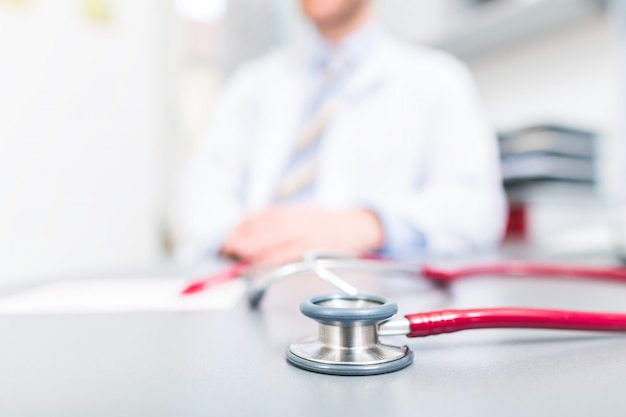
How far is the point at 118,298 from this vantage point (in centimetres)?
44

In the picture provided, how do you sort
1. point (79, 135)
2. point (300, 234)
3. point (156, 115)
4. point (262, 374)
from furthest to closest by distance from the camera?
point (156, 115), point (79, 135), point (300, 234), point (262, 374)

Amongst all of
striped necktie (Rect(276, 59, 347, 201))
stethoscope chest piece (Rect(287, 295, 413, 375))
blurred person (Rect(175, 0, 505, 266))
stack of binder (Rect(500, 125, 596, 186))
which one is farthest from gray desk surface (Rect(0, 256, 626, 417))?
stack of binder (Rect(500, 125, 596, 186))

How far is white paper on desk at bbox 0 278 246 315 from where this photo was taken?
0.39 m

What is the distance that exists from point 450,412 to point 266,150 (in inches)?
39.3

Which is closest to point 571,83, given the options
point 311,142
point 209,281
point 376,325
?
point 311,142

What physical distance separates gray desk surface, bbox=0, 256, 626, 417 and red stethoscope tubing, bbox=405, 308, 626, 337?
11 mm

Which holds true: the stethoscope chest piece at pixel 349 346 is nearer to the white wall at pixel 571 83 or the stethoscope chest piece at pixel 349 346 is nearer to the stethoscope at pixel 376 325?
the stethoscope at pixel 376 325

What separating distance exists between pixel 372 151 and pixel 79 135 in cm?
86

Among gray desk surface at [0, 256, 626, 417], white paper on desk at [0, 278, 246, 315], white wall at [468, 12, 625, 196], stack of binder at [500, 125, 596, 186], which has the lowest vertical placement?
white paper on desk at [0, 278, 246, 315]

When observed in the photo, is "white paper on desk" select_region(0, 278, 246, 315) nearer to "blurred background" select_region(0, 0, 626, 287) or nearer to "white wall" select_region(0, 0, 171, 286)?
"blurred background" select_region(0, 0, 626, 287)

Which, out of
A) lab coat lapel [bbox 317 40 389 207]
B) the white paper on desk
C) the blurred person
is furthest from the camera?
lab coat lapel [bbox 317 40 389 207]

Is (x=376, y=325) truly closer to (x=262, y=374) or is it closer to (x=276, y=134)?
(x=262, y=374)

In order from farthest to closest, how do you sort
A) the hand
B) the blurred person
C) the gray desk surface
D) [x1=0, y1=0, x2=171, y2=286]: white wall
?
[x1=0, y1=0, x2=171, y2=286]: white wall < the blurred person < the hand < the gray desk surface

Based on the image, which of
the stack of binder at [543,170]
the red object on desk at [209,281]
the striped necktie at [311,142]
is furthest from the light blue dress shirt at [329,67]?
the red object on desk at [209,281]
